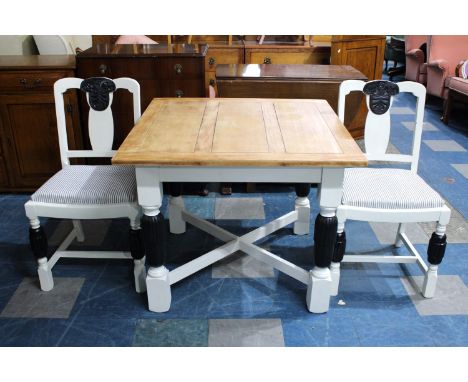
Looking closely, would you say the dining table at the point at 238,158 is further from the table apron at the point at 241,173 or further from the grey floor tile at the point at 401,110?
the grey floor tile at the point at 401,110

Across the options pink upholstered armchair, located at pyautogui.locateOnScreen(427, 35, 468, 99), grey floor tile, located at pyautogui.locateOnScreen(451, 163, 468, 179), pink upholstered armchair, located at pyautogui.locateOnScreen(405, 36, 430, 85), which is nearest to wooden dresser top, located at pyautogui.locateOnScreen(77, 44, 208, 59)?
grey floor tile, located at pyautogui.locateOnScreen(451, 163, 468, 179)

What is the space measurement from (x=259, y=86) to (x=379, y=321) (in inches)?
66.2

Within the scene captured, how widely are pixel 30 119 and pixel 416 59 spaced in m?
4.85

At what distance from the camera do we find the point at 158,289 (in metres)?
2.11

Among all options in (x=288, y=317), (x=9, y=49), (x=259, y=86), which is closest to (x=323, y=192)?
(x=288, y=317)

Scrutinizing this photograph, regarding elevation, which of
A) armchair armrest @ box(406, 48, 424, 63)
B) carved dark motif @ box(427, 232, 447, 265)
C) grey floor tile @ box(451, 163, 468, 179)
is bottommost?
grey floor tile @ box(451, 163, 468, 179)

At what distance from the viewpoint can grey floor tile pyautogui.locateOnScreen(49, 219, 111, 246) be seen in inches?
108

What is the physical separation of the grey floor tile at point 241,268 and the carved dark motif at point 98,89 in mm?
1000

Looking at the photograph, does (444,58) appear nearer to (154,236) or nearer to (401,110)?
(401,110)

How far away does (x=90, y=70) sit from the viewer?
2.91 m

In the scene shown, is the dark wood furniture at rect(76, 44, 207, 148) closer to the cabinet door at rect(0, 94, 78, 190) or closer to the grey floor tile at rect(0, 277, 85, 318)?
the cabinet door at rect(0, 94, 78, 190)

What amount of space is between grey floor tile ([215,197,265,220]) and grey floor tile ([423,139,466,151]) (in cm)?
194

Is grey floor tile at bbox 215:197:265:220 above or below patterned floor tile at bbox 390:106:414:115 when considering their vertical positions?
below

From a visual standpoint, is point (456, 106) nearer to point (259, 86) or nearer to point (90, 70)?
point (259, 86)
